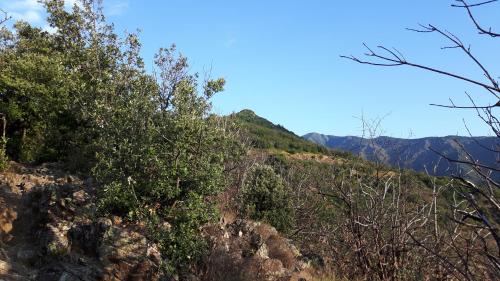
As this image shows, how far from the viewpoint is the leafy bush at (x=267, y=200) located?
19.4 m

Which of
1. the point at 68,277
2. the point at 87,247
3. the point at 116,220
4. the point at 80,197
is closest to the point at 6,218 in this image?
the point at 80,197

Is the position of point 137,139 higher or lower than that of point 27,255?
higher

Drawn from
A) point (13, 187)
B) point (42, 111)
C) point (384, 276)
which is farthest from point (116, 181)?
point (42, 111)

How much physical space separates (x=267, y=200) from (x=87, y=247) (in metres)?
10.8

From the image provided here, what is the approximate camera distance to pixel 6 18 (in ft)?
48.9

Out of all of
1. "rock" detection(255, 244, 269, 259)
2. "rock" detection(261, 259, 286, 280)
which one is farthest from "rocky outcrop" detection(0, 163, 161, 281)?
"rock" detection(255, 244, 269, 259)

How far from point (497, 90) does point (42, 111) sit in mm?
18808

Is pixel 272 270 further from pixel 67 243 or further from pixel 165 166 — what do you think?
pixel 67 243

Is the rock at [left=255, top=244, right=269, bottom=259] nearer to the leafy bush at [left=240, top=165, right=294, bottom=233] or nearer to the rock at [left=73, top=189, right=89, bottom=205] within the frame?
the rock at [left=73, top=189, right=89, bottom=205]

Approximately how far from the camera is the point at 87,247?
10086mm

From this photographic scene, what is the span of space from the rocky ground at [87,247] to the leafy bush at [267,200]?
6253mm

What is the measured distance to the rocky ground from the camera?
31.4 ft

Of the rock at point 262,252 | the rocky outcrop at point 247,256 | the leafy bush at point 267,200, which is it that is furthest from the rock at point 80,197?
the leafy bush at point 267,200

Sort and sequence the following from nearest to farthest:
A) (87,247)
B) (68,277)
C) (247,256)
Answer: (68,277) → (87,247) → (247,256)
